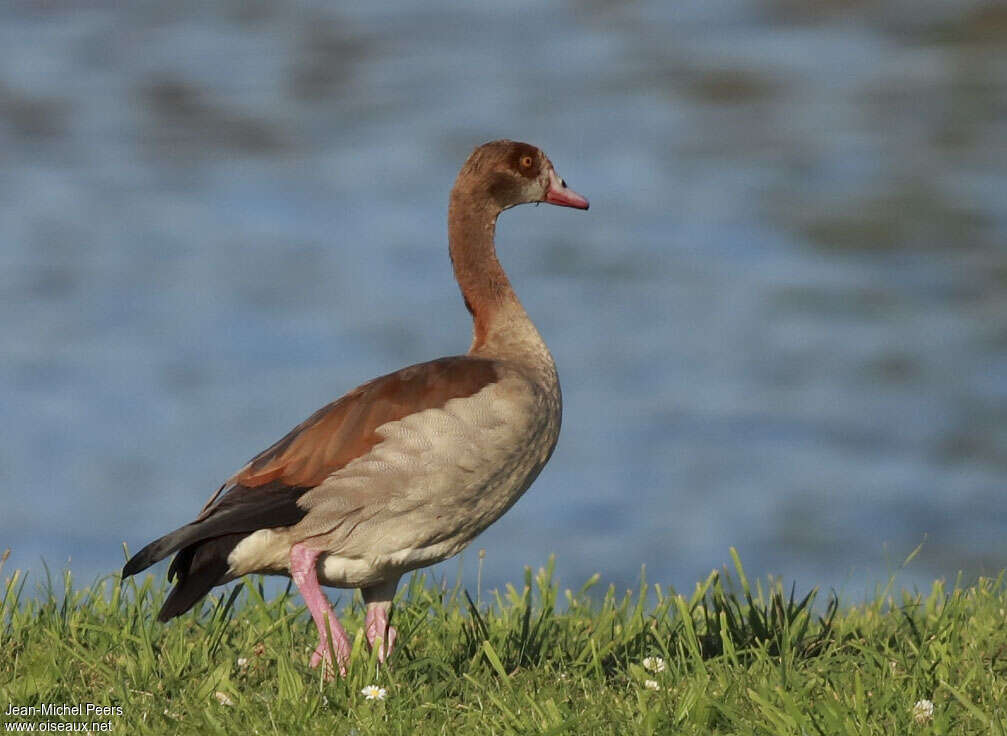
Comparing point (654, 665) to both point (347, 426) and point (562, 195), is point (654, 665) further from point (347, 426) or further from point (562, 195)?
point (562, 195)

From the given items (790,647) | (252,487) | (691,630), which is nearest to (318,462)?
(252,487)

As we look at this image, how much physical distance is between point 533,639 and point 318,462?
114cm

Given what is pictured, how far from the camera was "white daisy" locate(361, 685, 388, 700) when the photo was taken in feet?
17.0

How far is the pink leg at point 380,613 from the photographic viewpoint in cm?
604

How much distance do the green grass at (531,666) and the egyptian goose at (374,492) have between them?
10.5 inches

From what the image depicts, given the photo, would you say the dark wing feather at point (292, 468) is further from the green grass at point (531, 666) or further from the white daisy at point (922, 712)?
the white daisy at point (922, 712)

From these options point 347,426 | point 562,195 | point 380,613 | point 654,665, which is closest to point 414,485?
point 347,426

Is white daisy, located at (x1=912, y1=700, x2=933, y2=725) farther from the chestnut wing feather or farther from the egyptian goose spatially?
the chestnut wing feather

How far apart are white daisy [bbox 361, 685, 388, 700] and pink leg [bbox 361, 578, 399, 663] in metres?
0.75

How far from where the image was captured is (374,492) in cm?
582

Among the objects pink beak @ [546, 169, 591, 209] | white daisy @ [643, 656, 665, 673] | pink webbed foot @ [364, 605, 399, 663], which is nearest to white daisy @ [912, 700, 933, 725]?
white daisy @ [643, 656, 665, 673]

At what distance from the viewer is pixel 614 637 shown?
252 inches

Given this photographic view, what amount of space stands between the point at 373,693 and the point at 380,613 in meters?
0.95

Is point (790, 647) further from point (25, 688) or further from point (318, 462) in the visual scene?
point (25, 688)
